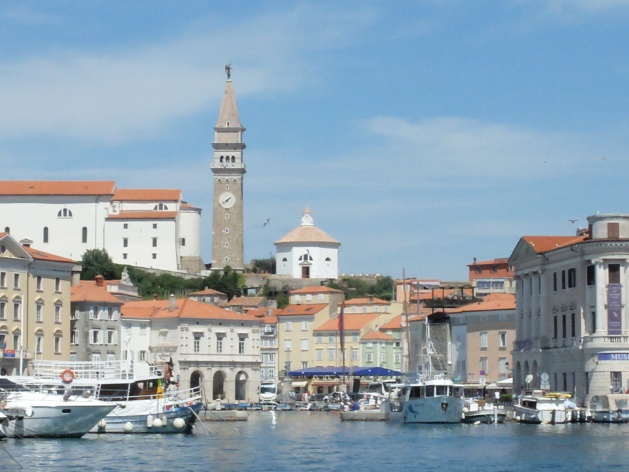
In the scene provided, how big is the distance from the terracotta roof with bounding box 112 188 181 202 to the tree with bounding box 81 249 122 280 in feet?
39.3

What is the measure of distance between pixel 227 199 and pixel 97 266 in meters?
26.2

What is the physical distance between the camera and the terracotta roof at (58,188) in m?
176

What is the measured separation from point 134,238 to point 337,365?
4371cm

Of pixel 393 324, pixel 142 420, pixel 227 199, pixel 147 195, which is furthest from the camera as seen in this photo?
pixel 227 199

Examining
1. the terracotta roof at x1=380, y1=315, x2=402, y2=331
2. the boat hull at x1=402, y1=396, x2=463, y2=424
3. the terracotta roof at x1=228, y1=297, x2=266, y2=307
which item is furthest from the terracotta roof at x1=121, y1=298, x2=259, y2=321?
the terracotta roof at x1=228, y1=297, x2=266, y2=307

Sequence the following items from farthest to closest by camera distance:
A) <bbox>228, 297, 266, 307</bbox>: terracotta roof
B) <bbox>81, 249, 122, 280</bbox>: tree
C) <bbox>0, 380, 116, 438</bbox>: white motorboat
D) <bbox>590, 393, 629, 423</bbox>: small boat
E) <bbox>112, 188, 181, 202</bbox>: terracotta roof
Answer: <bbox>112, 188, 181, 202</bbox>: terracotta roof < <bbox>81, 249, 122, 280</bbox>: tree < <bbox>228, 297, 266, 307</bbox>: terracotta roof < <bbox>590, 393, 629, 423</bbox>: small boat < <bbox>0, 380, 116, 438</bbox>: white motorboat

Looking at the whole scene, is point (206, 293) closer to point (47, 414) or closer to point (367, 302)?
point (367, 302)

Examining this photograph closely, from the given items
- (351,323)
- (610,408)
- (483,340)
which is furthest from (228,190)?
(610,408)

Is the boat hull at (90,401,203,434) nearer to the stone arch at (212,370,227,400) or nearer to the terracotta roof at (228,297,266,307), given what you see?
the stone arch at (212,370,227,400)

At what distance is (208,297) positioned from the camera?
15950 centimetres

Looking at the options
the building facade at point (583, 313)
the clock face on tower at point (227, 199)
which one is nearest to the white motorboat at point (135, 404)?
the building facade at point (583, 313)

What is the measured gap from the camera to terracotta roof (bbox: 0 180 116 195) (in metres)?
176

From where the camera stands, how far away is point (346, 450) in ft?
212

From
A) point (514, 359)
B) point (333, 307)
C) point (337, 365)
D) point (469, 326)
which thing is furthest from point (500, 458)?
point (333, 307)
